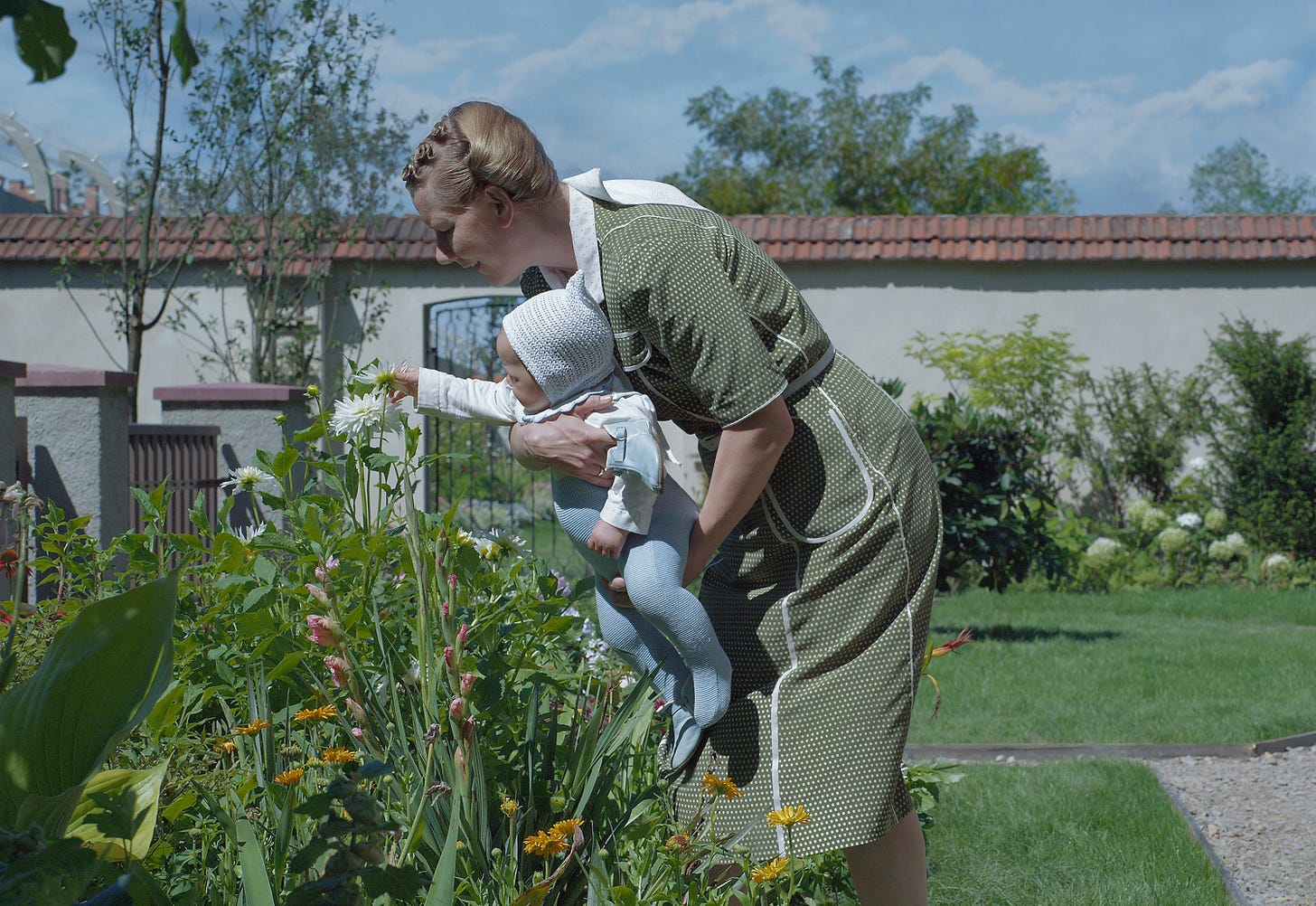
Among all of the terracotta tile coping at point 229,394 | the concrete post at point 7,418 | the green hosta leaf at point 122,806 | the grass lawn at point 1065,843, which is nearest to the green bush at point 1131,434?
the grass lawn at point 1065,843

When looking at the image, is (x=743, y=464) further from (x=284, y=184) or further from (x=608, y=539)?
(x=284, y=184)

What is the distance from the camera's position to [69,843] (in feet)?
3.55

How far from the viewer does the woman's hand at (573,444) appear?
166 centimetres

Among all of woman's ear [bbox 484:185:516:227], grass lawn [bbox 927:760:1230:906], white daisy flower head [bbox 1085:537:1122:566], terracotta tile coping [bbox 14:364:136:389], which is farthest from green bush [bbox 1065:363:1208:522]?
woman's ear [bbox 484:185:516:227]

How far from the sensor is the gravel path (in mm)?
2836

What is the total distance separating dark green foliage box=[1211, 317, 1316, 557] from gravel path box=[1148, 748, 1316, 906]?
648 centimetres

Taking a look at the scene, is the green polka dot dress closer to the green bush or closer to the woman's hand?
the woman's hand

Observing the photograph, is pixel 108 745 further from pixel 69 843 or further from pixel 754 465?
pixel 754 465

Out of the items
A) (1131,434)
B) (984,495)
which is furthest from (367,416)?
(1131,434)

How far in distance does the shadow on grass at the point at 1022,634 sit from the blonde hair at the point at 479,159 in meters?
5.39

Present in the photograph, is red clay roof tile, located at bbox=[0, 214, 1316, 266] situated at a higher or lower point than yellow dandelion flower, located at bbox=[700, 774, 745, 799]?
higher

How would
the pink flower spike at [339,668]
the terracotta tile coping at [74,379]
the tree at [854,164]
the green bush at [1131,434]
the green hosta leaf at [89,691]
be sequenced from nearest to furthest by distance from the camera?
the green hosta leaf at [89,691] < the pink flower spike at [339,668] < the terracotta tile coping at [74,379] < the green bush at [1131,434] < the tree at [854,164]

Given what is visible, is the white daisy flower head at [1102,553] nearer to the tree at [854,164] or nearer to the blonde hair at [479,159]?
the blonde hair at [479,159]

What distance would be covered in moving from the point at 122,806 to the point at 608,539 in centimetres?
72
